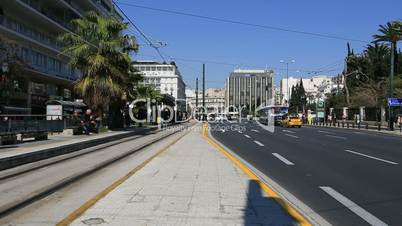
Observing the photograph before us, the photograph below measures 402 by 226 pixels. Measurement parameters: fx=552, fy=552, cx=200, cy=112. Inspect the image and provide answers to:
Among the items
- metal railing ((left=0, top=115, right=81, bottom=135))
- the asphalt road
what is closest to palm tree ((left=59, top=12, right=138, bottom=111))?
metal railing ((left=0, top=115, right=81, bottom=135))

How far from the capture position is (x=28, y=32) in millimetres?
56562

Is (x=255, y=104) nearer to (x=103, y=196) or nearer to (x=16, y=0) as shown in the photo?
(x=16, y=0)

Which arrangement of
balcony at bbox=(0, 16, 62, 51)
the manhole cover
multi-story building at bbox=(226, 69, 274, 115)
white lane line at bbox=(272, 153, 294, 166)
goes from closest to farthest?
1. the manhole cover
2. white lane line at bbox=(272, 153, 294, 166)
3. balcony at bbox=(0, 16, 62, 51)
4. multi-story building at bbox=(226, 69, 274, 115)

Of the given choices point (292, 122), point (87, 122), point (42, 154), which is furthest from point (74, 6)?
point (42, 154)

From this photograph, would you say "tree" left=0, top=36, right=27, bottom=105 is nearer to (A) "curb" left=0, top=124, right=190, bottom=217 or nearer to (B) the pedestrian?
(B) the pedestrian

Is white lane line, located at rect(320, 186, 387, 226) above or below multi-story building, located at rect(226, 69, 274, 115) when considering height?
below

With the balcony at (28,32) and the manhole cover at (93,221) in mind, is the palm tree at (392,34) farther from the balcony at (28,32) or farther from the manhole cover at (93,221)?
the manhole cover at (93,221)

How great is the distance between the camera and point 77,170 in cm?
1555

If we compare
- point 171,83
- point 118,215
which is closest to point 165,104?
point 171,83

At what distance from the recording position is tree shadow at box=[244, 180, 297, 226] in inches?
324

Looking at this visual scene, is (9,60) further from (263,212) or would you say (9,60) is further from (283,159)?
(263,212)

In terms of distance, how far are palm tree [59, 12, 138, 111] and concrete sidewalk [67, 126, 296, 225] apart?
22076 millimetres

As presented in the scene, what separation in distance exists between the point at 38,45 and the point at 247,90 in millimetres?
95695


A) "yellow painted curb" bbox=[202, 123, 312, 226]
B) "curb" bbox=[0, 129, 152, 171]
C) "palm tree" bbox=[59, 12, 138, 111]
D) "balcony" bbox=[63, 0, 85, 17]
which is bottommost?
"yellow painted curb" bbox=[202, 123, 312, 226]
